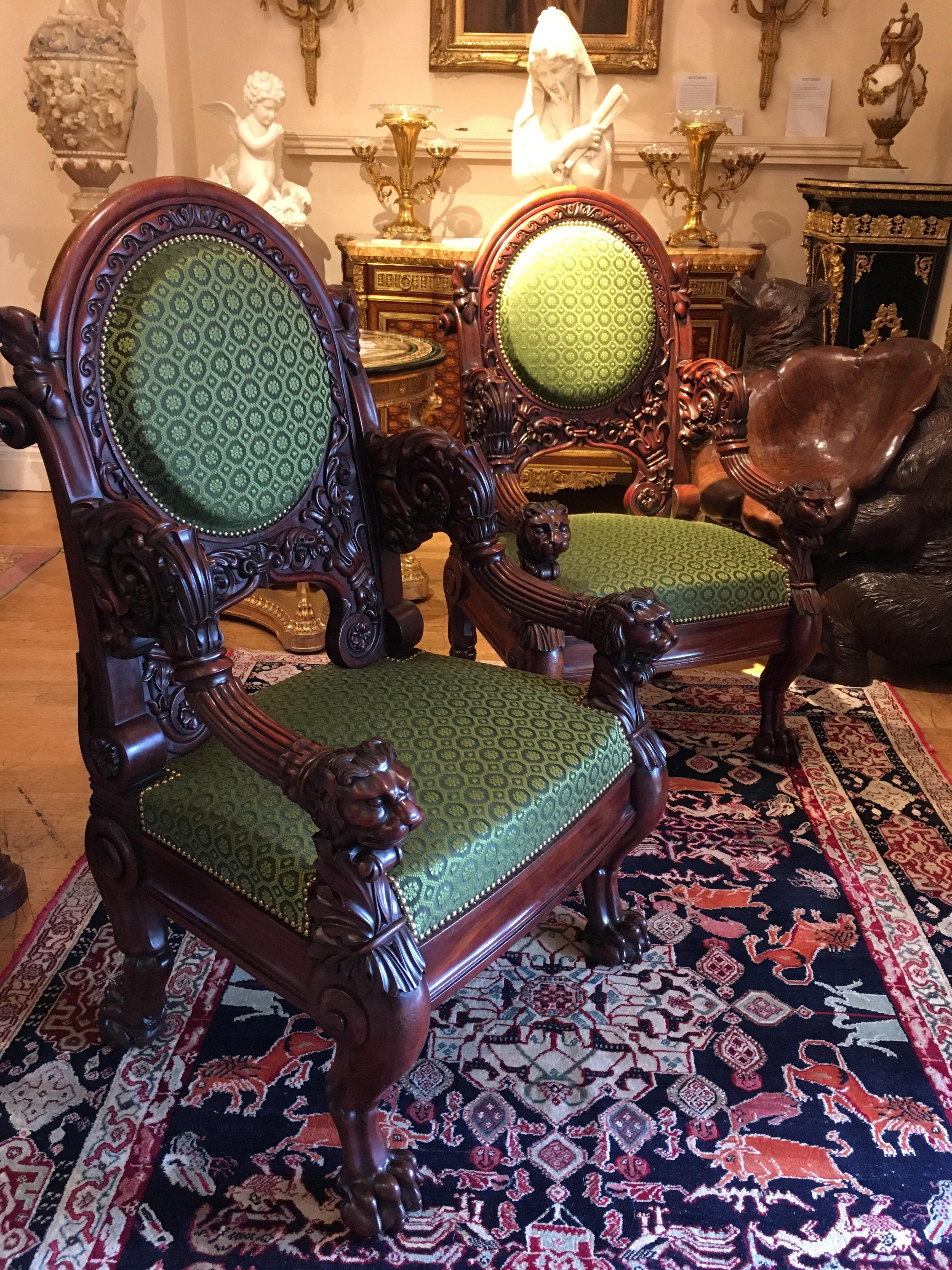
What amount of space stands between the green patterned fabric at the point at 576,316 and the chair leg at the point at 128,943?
57.9 inches

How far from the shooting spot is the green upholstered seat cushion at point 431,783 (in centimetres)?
130

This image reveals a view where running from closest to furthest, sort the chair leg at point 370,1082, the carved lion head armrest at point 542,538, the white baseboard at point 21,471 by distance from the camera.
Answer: the chair leg at point 370,1082 < the carved lion head armrest at point 542,538 < the white baseboard at point 21,471

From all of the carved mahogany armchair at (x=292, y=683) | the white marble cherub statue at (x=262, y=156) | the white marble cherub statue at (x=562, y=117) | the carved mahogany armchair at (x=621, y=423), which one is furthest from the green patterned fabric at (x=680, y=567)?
the white marble cherub statue at (x=262, y=156)

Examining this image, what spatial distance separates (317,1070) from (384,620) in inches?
29.2

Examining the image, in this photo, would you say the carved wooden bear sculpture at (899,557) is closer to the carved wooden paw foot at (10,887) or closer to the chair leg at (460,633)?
the chair leg at (460,633)

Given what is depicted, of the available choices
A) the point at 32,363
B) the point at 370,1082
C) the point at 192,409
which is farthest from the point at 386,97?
the point at 370,1082

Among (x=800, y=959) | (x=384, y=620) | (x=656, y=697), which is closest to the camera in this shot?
(x=384, y=620)

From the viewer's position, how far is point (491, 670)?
1.74 meters

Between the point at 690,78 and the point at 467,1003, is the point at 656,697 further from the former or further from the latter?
the point at 690,78

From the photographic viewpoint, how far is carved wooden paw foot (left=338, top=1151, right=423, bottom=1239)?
4.53ft

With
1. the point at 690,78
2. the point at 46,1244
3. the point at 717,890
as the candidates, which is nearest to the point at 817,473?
the point at 717,890

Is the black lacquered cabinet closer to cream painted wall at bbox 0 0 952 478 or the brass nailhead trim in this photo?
cream painted wall at bbox 0 0 952 478

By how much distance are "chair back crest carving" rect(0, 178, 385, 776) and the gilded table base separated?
1506mm

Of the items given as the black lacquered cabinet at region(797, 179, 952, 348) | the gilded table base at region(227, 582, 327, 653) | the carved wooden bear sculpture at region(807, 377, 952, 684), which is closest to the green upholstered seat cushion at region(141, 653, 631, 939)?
the gilded table base at region(227, 582, 327, 653)
